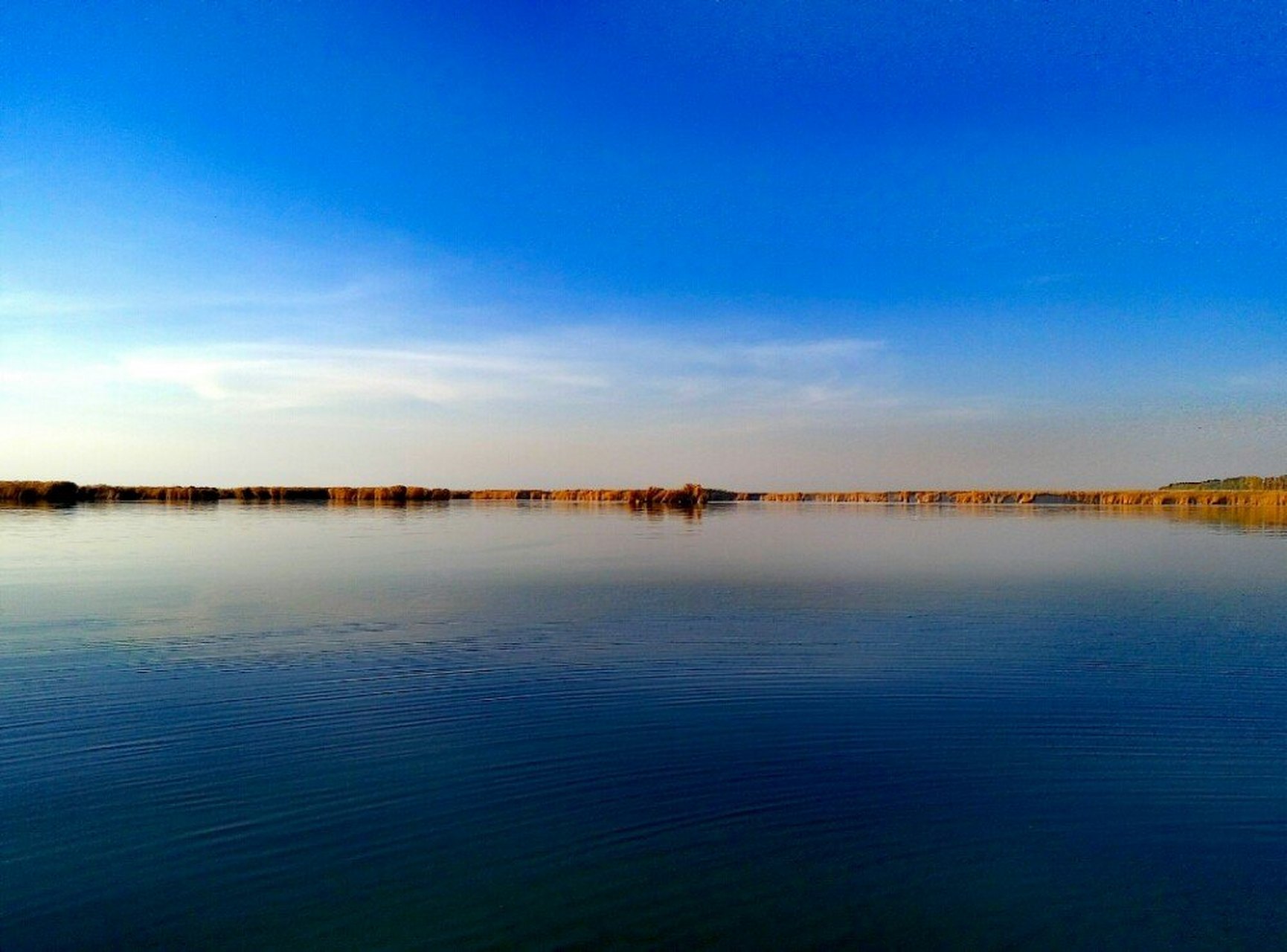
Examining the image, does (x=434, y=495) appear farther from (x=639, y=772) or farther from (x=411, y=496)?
(x=639, y=772)

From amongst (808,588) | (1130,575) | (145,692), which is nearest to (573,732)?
(145,692)

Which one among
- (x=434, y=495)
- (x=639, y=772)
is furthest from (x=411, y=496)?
(x=639, y=772)

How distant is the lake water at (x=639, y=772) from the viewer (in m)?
5.15

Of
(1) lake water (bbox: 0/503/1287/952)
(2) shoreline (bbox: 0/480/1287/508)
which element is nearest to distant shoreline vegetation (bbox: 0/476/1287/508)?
(2) shoreline (bbox: 0/480/1287/508)

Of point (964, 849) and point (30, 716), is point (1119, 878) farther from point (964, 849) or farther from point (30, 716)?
point (30, 716)

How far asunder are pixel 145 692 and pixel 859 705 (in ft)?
26.8

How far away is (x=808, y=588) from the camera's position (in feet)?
62.7

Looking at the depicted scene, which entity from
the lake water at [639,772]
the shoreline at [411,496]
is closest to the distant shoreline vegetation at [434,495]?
the shoreline at [411,496]

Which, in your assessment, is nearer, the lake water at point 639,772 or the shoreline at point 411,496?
the lake water at point 639,772

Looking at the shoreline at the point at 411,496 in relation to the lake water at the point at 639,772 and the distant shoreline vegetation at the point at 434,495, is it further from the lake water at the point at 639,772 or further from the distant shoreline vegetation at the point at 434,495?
the lake water at the point at 639,772

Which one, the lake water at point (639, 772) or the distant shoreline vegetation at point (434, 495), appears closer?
the lake water at point (639, 772)

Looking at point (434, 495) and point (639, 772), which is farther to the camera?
point (434, 495)

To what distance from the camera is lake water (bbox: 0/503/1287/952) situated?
5148mm

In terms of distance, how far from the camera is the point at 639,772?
24.5 feet
